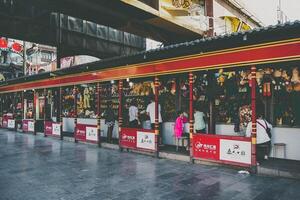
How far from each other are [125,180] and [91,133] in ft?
24.3

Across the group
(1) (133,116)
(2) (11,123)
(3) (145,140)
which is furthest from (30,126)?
(3) (145,140)

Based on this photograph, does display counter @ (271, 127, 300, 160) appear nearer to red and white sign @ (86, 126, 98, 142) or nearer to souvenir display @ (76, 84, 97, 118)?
red and white sign @ (86, 126, 98, 142)

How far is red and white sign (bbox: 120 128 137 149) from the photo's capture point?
12641 mm

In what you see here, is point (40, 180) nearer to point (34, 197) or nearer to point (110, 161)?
point (34, 197)

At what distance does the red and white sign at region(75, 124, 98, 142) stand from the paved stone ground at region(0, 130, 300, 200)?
2962 millimetres

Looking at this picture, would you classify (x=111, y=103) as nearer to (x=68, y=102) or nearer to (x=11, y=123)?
(x=68, y=102)

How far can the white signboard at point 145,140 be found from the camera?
1187 centimetres

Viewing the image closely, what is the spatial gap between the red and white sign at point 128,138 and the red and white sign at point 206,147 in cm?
323

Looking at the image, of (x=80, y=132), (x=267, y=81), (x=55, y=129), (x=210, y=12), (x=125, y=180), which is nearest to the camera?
(x=125, y=180)

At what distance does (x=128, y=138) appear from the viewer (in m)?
12.9

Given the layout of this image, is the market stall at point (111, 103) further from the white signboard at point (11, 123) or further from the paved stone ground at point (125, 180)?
the white signboard at point (11, 123)

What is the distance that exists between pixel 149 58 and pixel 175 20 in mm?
4505

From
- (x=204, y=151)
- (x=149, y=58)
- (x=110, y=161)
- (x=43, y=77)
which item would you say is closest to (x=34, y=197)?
(x=110, y=161)

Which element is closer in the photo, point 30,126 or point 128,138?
point 128,138
